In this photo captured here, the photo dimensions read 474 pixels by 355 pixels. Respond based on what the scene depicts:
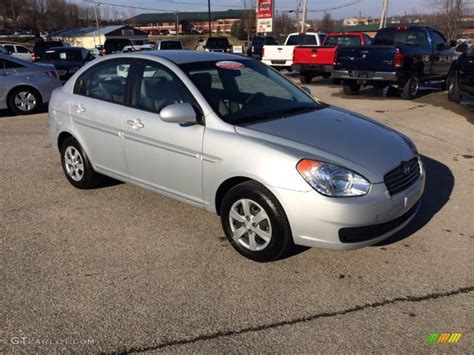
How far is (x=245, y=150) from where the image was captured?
11.1 feet

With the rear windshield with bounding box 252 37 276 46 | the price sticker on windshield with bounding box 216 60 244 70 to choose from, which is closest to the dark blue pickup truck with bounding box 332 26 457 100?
the price sticker on windshield with bounding box 216 60 244 70

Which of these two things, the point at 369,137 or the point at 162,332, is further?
the point at 369,137

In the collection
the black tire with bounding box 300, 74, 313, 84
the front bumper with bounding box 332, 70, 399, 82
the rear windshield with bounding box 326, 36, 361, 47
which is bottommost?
the black tire with bounding box 300, 74, 313, 84

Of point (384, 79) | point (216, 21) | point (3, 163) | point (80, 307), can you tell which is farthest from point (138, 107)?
point (216, 21)

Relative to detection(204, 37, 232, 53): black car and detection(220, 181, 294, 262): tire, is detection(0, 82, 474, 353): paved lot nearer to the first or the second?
detection(220, 181, 294, 262): tire

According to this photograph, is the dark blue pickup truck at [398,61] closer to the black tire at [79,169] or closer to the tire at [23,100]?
the tire at [23,100]

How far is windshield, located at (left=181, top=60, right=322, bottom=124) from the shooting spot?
3852mm

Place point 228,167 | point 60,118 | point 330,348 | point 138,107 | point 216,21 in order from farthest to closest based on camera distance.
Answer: point 216,21 → point 60,118 → point 138,107 → point 228,167 → point 330,348

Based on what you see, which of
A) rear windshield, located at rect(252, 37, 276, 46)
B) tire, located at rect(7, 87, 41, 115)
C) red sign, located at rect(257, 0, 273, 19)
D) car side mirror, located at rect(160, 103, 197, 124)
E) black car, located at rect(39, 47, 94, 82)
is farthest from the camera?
red sign, located at rect(257, 0, 273, 19)

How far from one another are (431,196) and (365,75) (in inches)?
303

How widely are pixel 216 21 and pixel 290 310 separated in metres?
125

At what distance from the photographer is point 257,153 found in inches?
131

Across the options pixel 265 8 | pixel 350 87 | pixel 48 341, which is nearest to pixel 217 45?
pixel 265 8

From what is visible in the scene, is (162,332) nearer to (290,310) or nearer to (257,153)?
(290,310)
